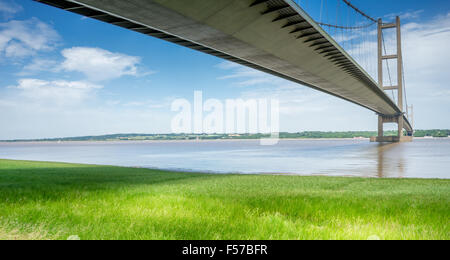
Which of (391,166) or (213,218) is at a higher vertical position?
(213,218)

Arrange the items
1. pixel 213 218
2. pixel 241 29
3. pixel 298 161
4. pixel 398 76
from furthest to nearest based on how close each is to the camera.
Result: pixel 398 76 < pixel 298 161 < pixel 241 29 < pixel 213 218

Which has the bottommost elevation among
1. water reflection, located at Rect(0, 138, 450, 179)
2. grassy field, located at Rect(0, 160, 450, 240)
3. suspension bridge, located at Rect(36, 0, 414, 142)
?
water reflection, located at Rect(0, 138, 450, 179)

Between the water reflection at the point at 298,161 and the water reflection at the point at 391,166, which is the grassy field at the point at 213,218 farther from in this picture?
the water reflection at the point at 298,161

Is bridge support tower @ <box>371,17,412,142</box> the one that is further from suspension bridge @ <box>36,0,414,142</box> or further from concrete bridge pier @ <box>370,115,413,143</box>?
suspension bridge @ <box>36,0,414,142</box>

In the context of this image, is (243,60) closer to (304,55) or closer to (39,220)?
(304,55)

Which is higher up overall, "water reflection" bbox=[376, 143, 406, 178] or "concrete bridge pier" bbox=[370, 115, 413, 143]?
"concrete bridge pier" bbox=[370, 115, 413, 143]

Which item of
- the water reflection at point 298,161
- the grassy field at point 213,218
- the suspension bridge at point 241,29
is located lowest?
the water reflection at point 298,161

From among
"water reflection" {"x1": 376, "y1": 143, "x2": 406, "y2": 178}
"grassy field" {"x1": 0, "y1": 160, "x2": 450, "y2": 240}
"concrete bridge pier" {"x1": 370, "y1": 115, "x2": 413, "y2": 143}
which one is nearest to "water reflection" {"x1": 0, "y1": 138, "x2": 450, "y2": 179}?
"water reflection" {"x1": 376, "y1": 143, "x2": 406, "y2": 178}


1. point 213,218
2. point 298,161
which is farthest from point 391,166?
point 213,218

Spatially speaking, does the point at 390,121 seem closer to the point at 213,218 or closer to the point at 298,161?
the point at 298,161

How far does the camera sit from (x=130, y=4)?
14148 mm

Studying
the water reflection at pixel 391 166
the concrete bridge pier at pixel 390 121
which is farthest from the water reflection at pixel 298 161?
the concrete bridge pier at pixel 390 121

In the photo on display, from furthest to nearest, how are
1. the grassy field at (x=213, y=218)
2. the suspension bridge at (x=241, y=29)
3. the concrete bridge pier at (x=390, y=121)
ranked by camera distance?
the concrete bridge pier at (x=390, y=121) < the suspension bridge at (x=241, y=29) < the grassy field at (x=213, y=218)
